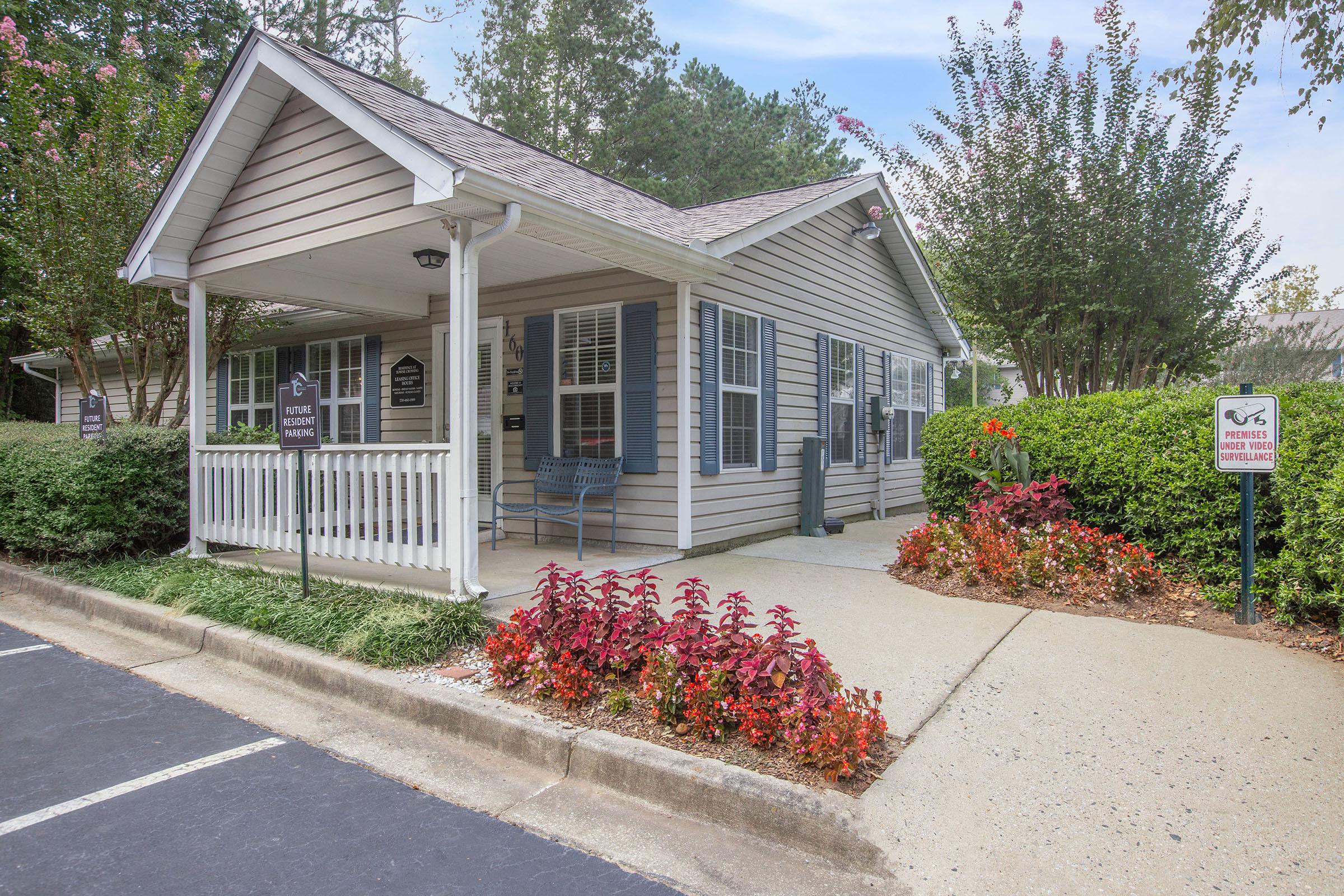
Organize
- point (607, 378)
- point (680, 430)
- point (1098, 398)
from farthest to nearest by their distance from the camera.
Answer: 1. point (607, 378)
2. point (680, 430)
3. point (1098, 398)

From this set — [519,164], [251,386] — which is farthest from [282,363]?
[519,164]

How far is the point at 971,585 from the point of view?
17.7 ft

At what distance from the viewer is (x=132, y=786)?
300cm

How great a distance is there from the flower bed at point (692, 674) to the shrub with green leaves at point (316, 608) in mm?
580

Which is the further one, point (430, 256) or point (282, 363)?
point (282, 363)

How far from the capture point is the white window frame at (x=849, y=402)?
9195 mm

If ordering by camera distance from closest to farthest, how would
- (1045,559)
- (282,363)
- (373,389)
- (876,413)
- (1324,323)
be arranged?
(1045,559)
(373,389)
(282,363)
(876,413)
(1324,323)

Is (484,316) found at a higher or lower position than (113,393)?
higher

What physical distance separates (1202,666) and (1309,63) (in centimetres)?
520

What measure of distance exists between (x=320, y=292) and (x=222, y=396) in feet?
15.6

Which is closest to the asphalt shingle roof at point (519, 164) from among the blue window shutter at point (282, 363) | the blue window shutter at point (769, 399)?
the blue window shutter at point (769, 399)

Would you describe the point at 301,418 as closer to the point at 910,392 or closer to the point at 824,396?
the point at 824,396

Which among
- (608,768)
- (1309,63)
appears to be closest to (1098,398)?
(1309,63)

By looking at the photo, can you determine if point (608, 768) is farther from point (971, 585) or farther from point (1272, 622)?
point (1272, 622)
